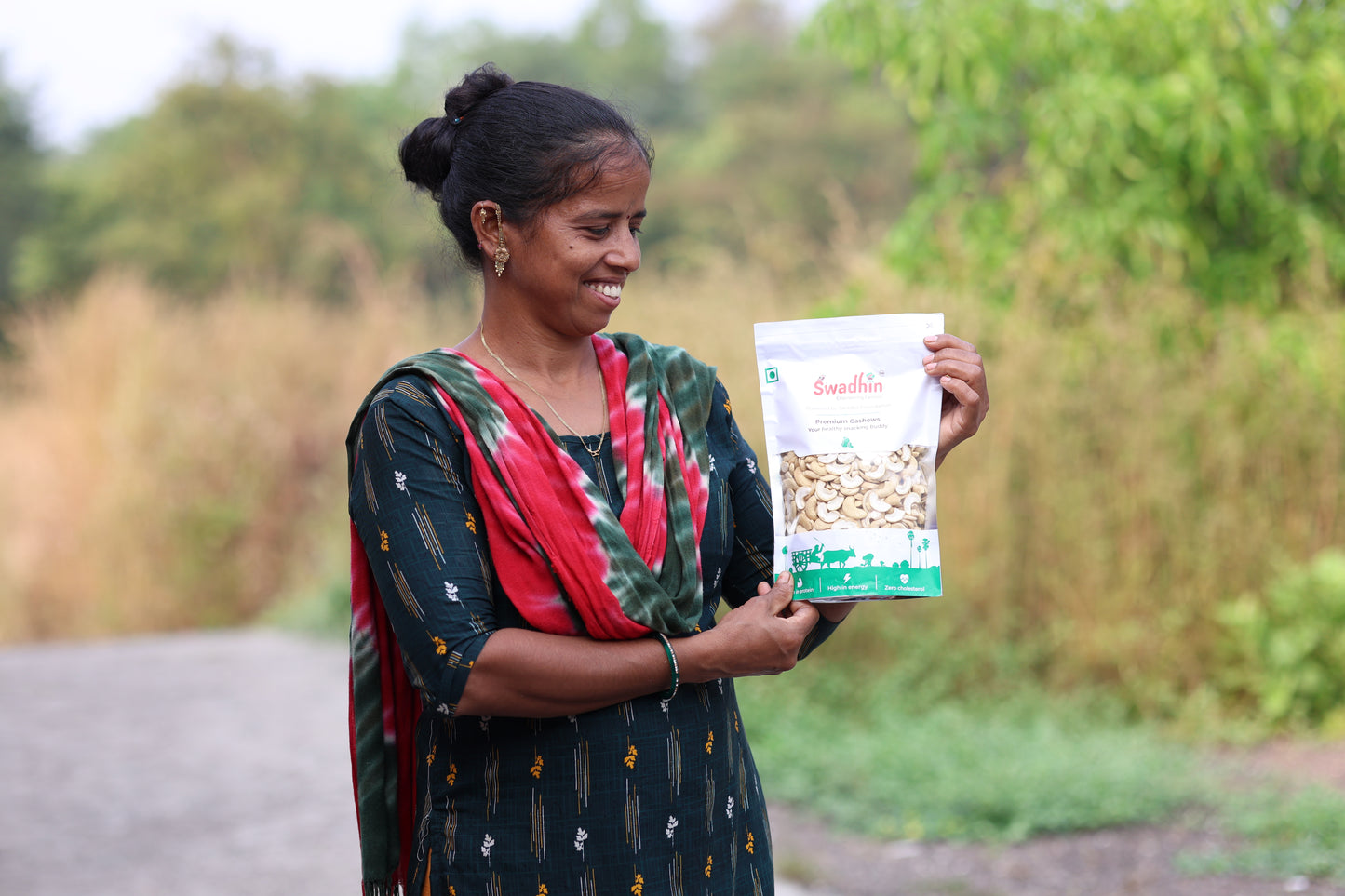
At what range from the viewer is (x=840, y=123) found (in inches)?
1125

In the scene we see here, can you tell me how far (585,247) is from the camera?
68.1 inches

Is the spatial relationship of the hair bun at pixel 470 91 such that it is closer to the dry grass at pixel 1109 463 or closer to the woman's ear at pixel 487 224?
the woman's ear at pixel 487 224

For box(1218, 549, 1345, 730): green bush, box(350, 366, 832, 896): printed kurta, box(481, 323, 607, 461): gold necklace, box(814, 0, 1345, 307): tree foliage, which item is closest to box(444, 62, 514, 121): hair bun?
box(481, 323, 607, 461): gold necklace

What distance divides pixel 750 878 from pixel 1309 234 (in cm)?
485

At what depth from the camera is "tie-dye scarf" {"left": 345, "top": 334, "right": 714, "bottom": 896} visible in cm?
165

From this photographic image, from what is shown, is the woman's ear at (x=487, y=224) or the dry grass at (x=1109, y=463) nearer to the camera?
the woman's ear at (x=487, y=224)

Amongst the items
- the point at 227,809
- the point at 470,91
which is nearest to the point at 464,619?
the point at 470,91

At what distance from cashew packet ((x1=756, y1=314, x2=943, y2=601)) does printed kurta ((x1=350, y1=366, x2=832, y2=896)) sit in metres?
0.18

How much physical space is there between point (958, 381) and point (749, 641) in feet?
1.45

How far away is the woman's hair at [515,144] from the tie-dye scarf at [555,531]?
0.75 feet

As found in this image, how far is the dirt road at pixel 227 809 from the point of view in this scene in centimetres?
402

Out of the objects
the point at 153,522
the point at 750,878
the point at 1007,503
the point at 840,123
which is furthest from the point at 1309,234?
the point at 840,123

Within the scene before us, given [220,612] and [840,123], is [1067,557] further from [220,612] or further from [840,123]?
[840,123]

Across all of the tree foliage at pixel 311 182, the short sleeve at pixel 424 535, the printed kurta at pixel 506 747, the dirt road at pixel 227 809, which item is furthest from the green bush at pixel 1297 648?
the tree foliage at pixel 311 182
